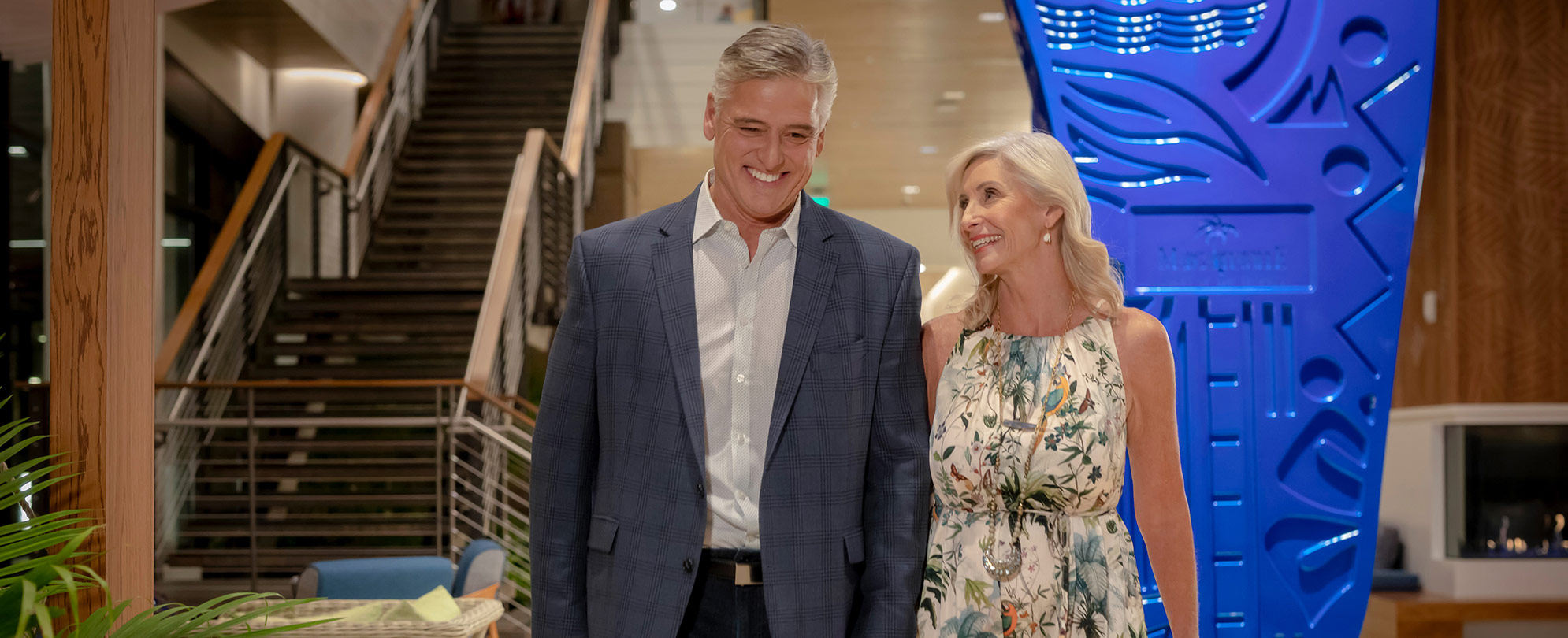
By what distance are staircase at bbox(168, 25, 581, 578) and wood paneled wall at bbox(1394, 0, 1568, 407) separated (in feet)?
18.8

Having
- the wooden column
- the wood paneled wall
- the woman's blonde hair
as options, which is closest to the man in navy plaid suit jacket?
the woman's blonde hair

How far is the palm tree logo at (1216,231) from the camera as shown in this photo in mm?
3047

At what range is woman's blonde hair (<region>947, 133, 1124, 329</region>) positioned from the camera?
2.01 m

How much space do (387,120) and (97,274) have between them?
339 inches

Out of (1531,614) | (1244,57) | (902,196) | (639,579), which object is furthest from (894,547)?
(902,196)

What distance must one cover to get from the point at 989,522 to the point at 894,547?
0.27 meters

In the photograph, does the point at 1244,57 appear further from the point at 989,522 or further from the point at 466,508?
the point at 466,508

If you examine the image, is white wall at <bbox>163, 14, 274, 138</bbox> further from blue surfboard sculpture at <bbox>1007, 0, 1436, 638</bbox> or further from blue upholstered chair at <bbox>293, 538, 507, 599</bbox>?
blue surfboard sculpture at <bbox>1007, 0, 1436, 638</bbox>

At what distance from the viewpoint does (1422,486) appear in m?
6.67

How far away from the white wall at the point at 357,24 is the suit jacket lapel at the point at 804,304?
7.90 meters

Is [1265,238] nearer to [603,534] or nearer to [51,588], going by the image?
[603,534]

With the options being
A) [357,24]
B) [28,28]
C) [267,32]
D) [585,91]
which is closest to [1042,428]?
[28,28]

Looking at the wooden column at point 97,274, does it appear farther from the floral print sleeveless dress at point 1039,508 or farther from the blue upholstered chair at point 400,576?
the blue upholstered chair at point 400,576

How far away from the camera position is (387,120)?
10039 millimetres
